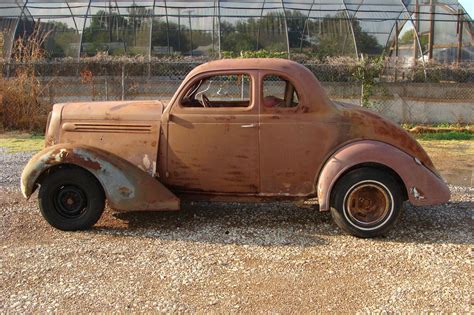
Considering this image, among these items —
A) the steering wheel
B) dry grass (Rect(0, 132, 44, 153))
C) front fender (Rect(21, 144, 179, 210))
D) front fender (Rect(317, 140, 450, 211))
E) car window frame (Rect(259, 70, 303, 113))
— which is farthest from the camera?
dry grass (Rect(0, 132, 44, 153))

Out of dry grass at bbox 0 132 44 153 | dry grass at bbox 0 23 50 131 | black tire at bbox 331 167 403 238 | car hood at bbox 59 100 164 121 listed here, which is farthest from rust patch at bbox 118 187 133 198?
dry grass at bbox 0 23 50 131

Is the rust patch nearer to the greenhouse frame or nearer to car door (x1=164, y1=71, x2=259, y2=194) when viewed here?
car door (x1=164, y1=71, x2=259, y2=194)

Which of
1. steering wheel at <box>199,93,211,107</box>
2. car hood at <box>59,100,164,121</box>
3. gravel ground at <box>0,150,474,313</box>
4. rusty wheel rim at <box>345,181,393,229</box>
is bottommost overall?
gravel ground at <box>0,150,474,313</box>

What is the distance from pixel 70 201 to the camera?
5.60 metres

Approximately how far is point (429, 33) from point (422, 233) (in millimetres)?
17807

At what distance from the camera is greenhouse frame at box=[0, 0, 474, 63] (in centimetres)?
2117

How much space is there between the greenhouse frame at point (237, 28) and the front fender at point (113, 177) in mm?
15771

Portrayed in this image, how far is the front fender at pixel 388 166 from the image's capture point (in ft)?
17.5

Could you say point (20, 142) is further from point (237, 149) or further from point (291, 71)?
point (291, 71)

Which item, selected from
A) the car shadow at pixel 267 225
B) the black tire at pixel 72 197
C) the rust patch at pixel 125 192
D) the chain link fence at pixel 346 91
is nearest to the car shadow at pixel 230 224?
the car shadow at pixel 267 225

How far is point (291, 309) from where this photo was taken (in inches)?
150

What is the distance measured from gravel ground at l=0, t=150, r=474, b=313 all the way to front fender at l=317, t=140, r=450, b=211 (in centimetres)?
46

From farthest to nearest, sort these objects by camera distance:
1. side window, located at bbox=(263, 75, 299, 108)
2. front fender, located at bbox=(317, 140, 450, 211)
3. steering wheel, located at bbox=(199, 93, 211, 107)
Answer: steering wheel, located at bbox=(199, 93, 211, 107) < side window, located at bbox=(263, 75, 299, 108) < front fender, located at bbox=(317, 140, 450, 211)

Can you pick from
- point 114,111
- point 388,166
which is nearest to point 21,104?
point 114,111
